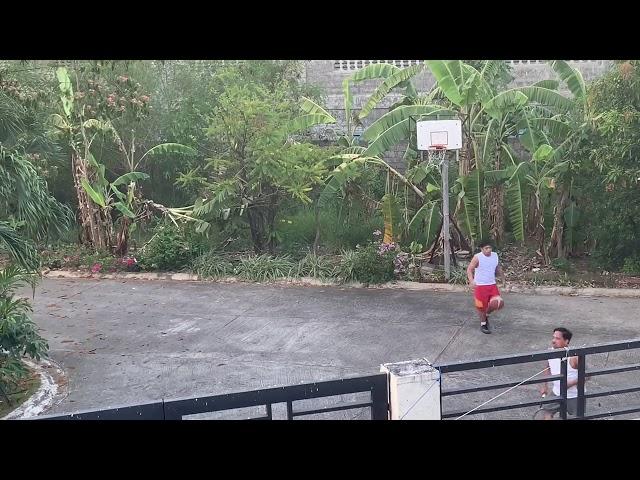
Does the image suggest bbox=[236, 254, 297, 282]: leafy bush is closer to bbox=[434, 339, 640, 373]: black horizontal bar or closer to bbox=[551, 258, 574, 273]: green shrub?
bbox=[551, 258, 574, 273]: green shrub

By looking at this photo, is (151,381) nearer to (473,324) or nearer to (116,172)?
(473,324)

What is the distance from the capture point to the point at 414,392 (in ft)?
15.1

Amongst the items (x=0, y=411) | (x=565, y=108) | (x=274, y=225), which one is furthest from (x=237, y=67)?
(x=0, y=411)

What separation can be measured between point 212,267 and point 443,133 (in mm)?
4995

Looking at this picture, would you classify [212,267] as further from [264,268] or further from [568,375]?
[568,375]

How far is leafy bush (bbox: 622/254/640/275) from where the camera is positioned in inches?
460

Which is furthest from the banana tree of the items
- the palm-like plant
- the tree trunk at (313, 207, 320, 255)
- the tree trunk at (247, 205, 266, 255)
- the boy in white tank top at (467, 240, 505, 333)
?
the boy in white tank top at (467, 240, 505, 333)

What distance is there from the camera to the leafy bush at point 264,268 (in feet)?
41.9

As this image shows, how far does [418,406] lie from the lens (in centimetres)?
463

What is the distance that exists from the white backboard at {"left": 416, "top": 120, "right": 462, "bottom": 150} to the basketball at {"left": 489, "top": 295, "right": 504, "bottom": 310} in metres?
2.99

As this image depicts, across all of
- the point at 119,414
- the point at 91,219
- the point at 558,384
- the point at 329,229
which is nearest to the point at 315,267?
the point at 329,229

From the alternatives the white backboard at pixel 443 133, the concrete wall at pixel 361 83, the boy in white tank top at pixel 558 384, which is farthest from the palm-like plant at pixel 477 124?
the boy in white tank top at pixel 558 384

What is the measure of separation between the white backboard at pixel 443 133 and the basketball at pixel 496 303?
2.99 metres

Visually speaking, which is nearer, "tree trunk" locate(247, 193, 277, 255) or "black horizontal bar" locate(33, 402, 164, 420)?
"black horizontal bar" locate(33, 402, 164, 420)
